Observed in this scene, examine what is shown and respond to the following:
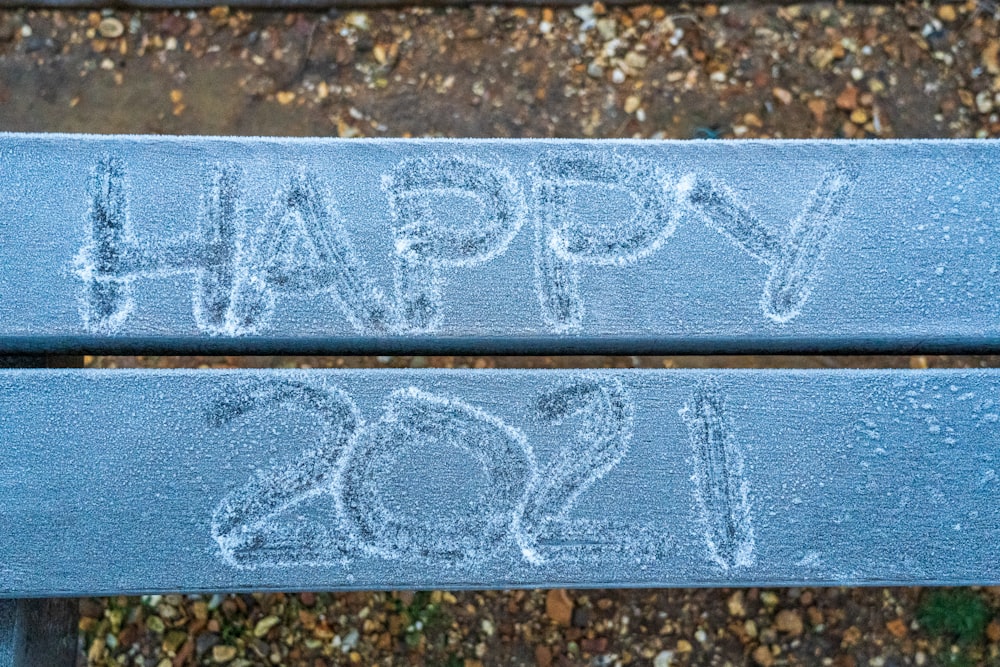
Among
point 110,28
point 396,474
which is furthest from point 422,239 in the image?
point 110,28

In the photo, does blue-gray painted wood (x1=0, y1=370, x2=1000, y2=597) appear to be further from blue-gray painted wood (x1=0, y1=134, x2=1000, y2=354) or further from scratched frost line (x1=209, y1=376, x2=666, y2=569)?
blue-gray painted wood (x1=0, y1=134, x2=1000, y2=354)

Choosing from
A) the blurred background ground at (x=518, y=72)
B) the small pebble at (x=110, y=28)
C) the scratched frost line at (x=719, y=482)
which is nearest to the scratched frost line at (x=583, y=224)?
the scratched frost line at (x=719, y=482)

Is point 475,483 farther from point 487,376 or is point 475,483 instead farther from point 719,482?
point 719,482

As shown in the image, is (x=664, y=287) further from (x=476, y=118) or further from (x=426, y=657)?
(x=426, y=657)

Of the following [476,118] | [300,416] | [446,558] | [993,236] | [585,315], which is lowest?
[446,558]

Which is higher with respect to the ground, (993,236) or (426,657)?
(993,236)

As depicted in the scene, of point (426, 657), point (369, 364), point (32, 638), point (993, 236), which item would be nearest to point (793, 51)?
point (993, 236)
